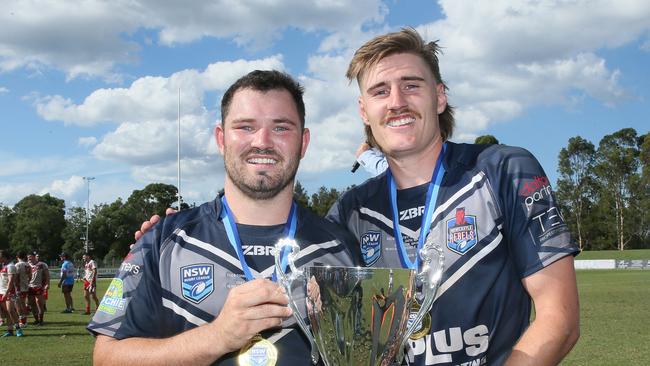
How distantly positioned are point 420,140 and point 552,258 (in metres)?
0.81

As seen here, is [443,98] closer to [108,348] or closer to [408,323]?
[408,323]

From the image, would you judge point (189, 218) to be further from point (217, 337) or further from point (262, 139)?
point (217, 337)

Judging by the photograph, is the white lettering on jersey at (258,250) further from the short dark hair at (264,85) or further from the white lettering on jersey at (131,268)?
the short dark hair at (264,85)

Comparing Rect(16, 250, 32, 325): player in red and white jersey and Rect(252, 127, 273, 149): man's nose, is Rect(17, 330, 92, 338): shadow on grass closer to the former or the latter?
Rect(16, 250, 32, 325): player in red and white jersey

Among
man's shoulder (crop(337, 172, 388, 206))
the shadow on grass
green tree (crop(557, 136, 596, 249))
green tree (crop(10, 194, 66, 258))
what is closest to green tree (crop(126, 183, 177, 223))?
green tree (crop(10, 194, 66, 258))

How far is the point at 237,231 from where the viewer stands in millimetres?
2828

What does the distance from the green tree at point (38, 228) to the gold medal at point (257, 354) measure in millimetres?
87887

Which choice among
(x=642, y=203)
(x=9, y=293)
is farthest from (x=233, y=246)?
(x=642, y=203)

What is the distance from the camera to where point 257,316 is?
213 cm

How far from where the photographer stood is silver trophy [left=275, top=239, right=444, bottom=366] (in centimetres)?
230

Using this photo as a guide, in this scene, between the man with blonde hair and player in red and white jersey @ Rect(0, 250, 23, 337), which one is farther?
player in red and white jersey @ Rect(0, 250, 23, 337)

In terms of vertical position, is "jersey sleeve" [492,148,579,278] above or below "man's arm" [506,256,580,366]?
above

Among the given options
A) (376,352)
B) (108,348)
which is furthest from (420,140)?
(108,348)

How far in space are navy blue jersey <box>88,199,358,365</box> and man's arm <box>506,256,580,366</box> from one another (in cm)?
84
